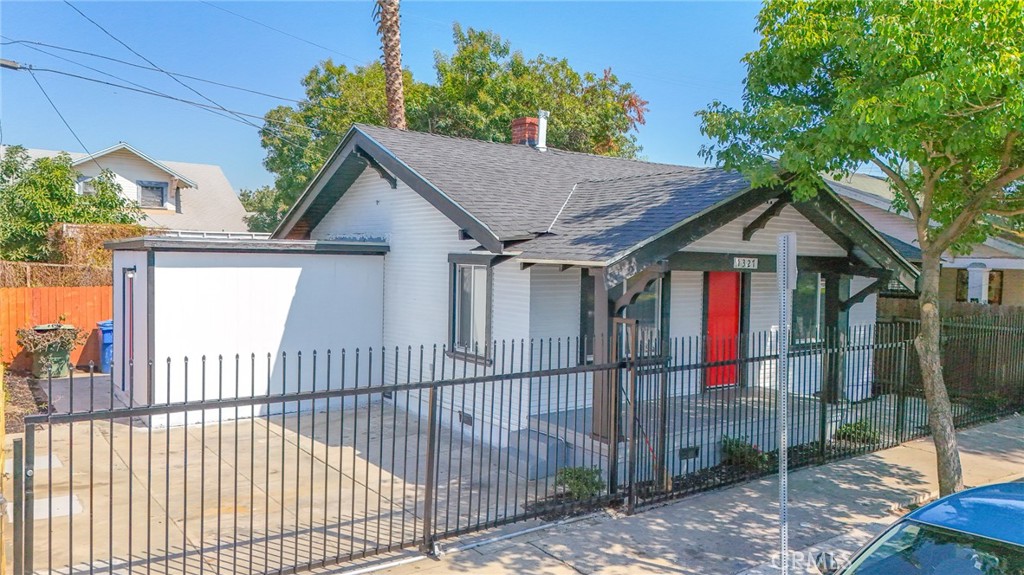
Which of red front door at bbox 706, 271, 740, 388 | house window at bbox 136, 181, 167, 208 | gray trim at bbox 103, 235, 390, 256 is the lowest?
red front door at bbox 706, 271, 740, 388

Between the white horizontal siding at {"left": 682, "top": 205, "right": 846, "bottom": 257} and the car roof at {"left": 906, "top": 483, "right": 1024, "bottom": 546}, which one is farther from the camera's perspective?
the white horizontal siding at {"left": 682, "top": 205, "right": 846, "bottom": 257}

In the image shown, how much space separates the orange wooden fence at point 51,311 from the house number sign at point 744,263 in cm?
1334

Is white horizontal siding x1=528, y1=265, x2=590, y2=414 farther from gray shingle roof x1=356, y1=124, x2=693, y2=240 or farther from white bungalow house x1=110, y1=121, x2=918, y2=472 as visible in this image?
gray shingle roof x1=356, y1=124, x2=693, y2=240

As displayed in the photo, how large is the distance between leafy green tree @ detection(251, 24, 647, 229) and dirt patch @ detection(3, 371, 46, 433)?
50.9 ft

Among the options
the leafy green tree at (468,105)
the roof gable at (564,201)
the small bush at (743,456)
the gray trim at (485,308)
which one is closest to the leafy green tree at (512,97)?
the leafy green tree at (468,105)

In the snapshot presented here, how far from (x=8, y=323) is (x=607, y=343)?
1387 centimetres

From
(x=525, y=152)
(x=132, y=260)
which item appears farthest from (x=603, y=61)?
(x=132, y=260)

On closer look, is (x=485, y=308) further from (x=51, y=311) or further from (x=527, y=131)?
(x=51, y=311)

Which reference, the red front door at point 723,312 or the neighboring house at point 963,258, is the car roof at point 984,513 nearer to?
the red front door at point 723,312

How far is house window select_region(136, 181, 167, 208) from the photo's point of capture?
2988cm

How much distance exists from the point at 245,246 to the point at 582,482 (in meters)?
7.02

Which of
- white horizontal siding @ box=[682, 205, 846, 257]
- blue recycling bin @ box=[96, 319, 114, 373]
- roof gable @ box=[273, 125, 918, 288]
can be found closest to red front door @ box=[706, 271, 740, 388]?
white horizontal siding @ box=[682, 205, 846, 257]

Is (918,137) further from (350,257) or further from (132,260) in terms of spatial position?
(132,260)

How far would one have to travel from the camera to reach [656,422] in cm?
809
